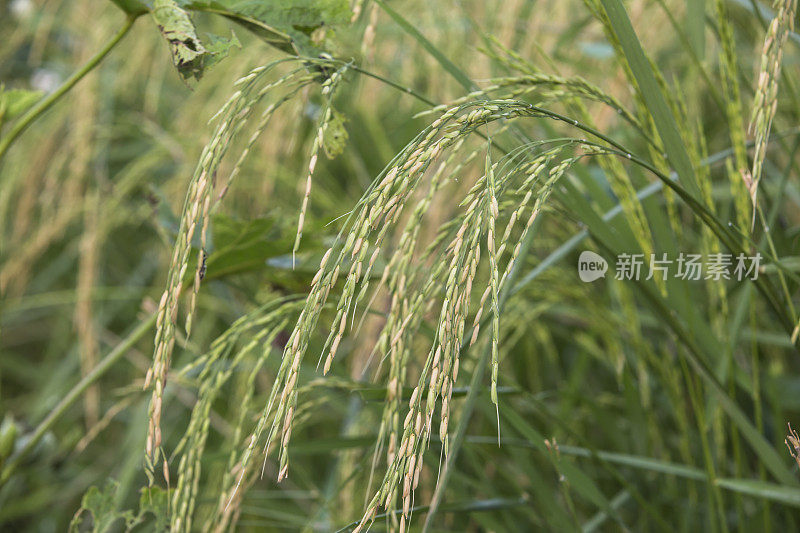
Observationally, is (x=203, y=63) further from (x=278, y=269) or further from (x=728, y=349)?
(x=728, y=349)

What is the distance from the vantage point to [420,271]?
658mm

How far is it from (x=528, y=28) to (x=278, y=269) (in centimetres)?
73

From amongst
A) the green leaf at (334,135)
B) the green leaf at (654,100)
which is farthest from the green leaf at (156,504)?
the green leaf at (654,100)

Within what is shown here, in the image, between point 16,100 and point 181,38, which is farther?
point 16,100

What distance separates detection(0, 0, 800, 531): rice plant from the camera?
47cm

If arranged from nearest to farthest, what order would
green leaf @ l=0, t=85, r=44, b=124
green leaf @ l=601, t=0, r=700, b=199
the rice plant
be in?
the rice plant
green leaf @ l=601, t=0, r=700, b=199
green leaf @ l=0, t=85, r=44, b=124

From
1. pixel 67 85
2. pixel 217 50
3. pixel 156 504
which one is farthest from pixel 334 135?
pixel 156 504

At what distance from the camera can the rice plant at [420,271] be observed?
47 centimetres

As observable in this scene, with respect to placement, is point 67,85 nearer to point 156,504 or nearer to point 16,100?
point 16,100

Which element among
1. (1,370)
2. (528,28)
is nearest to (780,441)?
(528,28)

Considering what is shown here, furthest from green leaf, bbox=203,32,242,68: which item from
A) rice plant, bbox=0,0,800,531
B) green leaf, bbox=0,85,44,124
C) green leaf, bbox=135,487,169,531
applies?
green leaf, bbox=135,487,169,531

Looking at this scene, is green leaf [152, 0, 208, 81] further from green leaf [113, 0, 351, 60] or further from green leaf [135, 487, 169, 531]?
green leaf [135, 487, 169, 531]

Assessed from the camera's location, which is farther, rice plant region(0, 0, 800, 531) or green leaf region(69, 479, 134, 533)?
green leaf region(69, 479, 134, 533)

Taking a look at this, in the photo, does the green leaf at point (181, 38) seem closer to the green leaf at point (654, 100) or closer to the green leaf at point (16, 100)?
the green leaf at point (16, 100)
